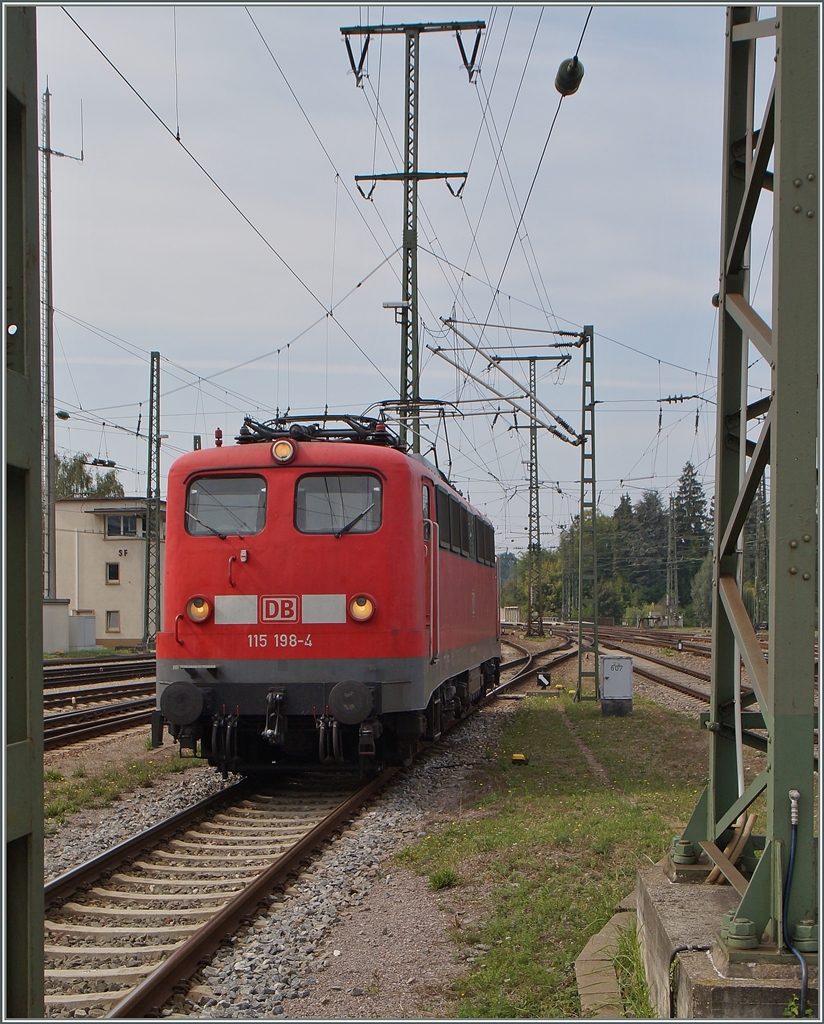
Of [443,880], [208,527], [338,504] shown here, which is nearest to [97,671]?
[208,527]

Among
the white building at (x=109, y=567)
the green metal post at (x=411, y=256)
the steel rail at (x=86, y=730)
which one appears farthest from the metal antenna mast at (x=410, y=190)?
the white building at (x=109, y=567)

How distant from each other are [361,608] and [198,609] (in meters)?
1.52

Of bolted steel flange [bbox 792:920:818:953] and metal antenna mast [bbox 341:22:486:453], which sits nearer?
bolted steel flange [bbox 792:920:818:953]

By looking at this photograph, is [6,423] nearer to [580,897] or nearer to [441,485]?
[580,897]

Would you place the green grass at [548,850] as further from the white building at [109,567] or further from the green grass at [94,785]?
the white building at [109,567]

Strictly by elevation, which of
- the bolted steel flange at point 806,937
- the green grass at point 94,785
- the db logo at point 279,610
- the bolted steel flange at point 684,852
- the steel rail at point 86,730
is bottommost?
the steel rail at point 86,730

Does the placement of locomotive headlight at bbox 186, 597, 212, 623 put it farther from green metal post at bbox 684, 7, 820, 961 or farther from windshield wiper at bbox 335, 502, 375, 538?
green metal post at bbox 684, 7, 820, 961

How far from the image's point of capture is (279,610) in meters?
9.33

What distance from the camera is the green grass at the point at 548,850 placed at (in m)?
4.87

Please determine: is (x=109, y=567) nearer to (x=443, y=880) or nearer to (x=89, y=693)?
(x=89, y=693)

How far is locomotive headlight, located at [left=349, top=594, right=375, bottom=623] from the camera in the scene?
30.2ft

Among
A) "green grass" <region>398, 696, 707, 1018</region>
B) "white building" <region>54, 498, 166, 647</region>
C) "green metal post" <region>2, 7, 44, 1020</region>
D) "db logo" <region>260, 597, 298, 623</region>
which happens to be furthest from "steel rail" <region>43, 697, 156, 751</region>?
"white building" <region>54, 498, 166, 647</region>

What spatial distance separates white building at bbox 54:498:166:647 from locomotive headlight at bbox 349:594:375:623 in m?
42.2

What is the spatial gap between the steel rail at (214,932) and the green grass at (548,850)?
77 centimetres
